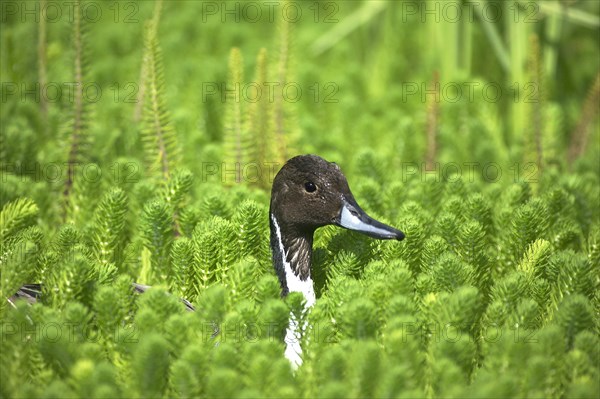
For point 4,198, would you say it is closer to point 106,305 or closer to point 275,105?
point 106,305

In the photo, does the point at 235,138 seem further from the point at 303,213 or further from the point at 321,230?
the point at 303,213

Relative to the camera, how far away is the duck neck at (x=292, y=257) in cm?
383

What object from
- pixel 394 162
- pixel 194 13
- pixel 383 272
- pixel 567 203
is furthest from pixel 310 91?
pixel 383 272

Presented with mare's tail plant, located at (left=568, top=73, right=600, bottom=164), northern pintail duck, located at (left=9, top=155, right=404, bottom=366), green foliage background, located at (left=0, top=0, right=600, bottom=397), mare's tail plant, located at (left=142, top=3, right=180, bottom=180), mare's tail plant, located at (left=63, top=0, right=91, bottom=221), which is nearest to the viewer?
green foliage background, located at (left=0, top=0, right=600, bottom=397)

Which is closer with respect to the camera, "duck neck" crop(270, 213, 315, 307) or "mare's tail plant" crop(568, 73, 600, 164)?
"duck neck" crop(270, 213, 315, 307)

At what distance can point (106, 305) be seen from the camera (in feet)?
10.9

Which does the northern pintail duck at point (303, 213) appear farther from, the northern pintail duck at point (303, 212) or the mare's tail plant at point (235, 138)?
the mare's tail plant at point (235, 138)

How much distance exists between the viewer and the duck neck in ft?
12.6

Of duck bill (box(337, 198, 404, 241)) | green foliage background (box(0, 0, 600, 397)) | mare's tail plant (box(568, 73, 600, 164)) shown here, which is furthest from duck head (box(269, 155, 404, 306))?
mare's tail plant (box(568, 73, 600, 164))

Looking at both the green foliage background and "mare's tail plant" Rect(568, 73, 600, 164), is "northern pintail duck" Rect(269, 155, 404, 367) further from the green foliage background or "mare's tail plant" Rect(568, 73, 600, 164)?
"mare's tail plant" Rect(568, 73, 600, 164)

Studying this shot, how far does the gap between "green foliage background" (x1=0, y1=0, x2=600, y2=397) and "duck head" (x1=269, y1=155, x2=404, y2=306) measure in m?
0.14

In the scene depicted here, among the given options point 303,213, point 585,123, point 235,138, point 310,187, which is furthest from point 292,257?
point 585,123

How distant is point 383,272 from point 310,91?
332 cm

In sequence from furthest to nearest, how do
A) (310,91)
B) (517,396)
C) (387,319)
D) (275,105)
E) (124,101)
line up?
(310,91) < (124,101) < (275,105) < (387,319) < (517,396)
